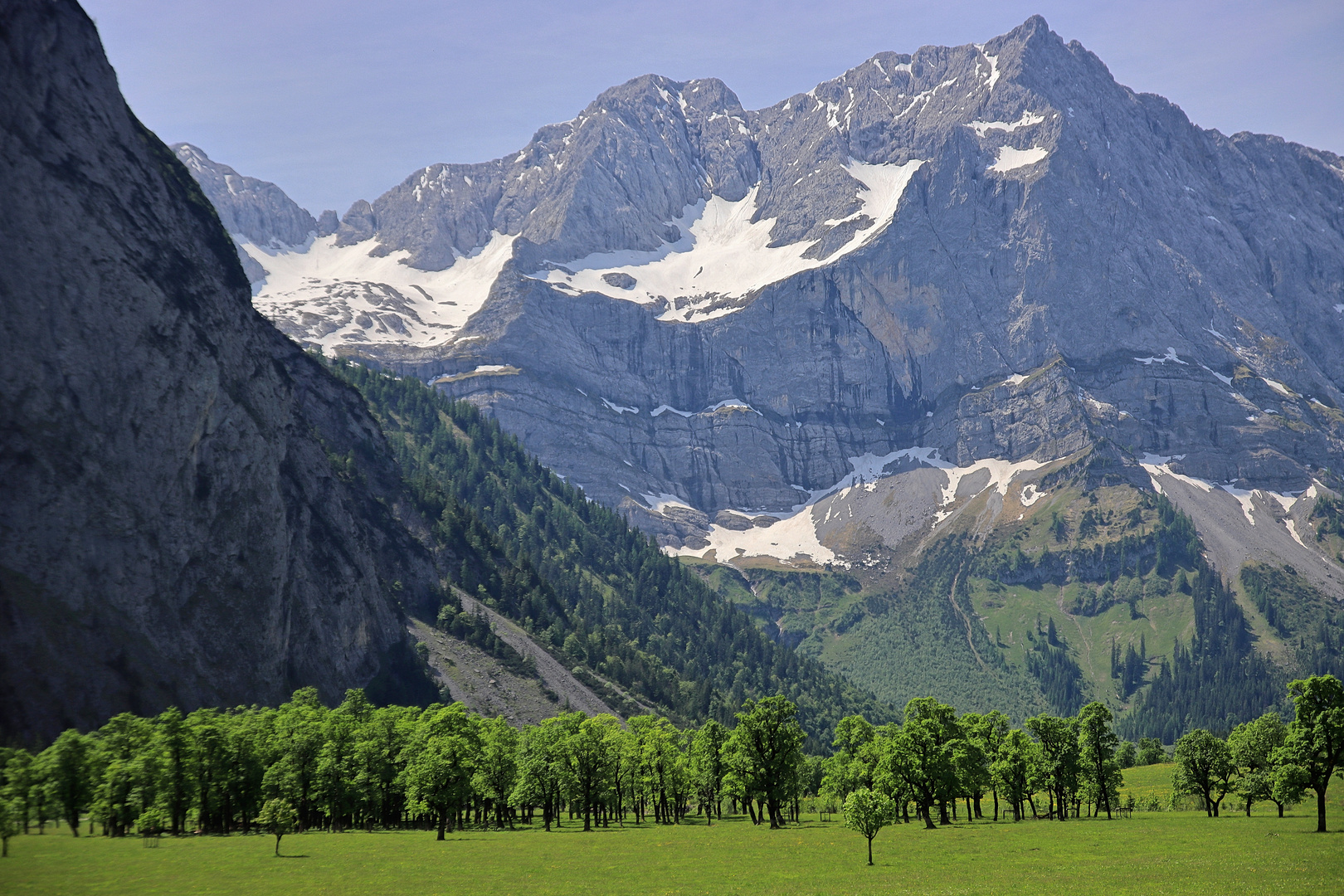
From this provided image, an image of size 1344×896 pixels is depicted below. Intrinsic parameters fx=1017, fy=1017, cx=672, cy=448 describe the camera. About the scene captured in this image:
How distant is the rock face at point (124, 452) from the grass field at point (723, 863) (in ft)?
124

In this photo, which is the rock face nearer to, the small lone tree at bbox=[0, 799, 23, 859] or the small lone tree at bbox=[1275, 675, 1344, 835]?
the small lone tree at bbox=[0, 799, 23, 859]

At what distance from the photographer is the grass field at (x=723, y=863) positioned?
55.5 metres

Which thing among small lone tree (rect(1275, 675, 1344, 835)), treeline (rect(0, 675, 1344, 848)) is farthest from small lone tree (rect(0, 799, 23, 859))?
small lone tree (rect(1275, 675, 1344, 835))

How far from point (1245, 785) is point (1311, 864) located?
38167 millimetres

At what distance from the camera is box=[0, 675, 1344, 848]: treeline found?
84.7 metres

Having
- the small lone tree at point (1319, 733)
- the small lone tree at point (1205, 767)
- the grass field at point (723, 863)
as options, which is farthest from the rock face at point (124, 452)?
the small lone tree at point (1319, 733)

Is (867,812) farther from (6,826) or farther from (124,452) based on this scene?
(124,452)

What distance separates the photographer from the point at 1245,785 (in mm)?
91125

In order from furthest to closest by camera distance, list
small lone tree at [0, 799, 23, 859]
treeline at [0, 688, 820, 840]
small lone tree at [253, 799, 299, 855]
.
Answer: treeline at [0, 688, 820, 840]
small lone tree at [253, 799, 299, 855]
small lone tree at [0, 799, 23, 859]

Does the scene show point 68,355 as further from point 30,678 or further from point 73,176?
point 30,678

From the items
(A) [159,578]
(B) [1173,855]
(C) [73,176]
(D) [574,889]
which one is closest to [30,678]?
(A) [159,578]

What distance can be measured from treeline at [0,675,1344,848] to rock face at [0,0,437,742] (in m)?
16.6

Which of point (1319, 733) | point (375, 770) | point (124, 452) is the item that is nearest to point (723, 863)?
point (375, 770)

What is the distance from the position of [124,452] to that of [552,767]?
69.6m
